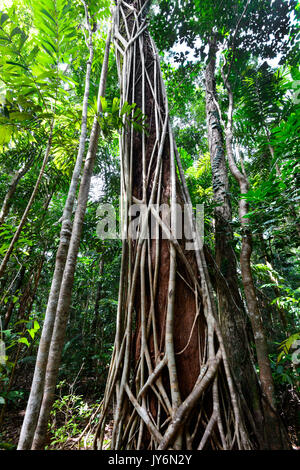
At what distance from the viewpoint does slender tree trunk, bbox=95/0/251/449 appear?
0.88 metres

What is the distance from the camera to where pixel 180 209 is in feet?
4.21

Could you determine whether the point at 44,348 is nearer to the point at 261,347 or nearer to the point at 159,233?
the point at 159,233

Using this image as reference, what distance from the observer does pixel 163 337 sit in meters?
1.04

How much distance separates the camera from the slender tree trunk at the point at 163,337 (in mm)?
882

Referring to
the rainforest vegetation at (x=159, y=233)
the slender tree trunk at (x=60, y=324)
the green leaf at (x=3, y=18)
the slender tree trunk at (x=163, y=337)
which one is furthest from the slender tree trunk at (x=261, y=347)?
the green leaf at (x=3, y=18)

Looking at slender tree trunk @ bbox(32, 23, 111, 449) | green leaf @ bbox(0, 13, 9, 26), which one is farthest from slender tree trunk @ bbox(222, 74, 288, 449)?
green leaf @ bbox(0, 13, 9, 26)

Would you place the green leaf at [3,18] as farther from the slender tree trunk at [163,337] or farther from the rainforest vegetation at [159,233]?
the slender tree trunk at [163,337]

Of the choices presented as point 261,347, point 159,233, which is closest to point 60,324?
point 159,233

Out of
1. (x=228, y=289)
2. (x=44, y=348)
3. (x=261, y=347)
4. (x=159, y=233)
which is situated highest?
(x=159, y=233)

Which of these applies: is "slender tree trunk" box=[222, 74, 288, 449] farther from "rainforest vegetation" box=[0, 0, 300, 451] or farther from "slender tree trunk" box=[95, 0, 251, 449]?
"slender tree trunk" box=[95, 0, 251, 449]

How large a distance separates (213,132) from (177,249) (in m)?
2.04

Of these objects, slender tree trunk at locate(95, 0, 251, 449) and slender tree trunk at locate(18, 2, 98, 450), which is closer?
slender tree trunk at locate(18, 2, 98, 450)

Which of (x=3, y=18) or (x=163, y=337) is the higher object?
(x=3, y=18)
